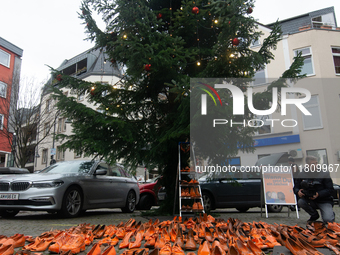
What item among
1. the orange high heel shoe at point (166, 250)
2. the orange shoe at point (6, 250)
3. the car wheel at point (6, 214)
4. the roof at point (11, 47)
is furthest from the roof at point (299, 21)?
the roof at point (11, 47)

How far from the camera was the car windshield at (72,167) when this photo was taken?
329 inches

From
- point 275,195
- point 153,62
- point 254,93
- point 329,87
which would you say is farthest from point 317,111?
point 153,62

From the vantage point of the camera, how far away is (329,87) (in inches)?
854

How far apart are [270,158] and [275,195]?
200 cm

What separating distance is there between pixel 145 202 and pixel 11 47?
2878cm

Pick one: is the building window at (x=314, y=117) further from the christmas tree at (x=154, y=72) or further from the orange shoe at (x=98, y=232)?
the orange shoe at (x=98, y=232)

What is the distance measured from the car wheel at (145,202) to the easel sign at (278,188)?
5466mm

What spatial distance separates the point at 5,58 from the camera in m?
32.3

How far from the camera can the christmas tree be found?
21.4ft

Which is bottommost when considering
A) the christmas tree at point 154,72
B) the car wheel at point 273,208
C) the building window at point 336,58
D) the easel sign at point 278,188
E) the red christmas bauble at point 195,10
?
the car wheel at point 273,208

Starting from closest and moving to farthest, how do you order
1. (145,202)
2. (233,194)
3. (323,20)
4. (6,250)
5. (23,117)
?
(6,250) < (233,194) < (145,202) < (23,117) < (323,20)

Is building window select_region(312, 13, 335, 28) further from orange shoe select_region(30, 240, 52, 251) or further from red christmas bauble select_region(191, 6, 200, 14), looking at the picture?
orange shoe select_region(30, 240, 52, 251)

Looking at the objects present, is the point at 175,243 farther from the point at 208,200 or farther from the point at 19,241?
the point at 208,200

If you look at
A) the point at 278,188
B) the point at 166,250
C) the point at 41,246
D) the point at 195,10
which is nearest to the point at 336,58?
the point at 278,188
